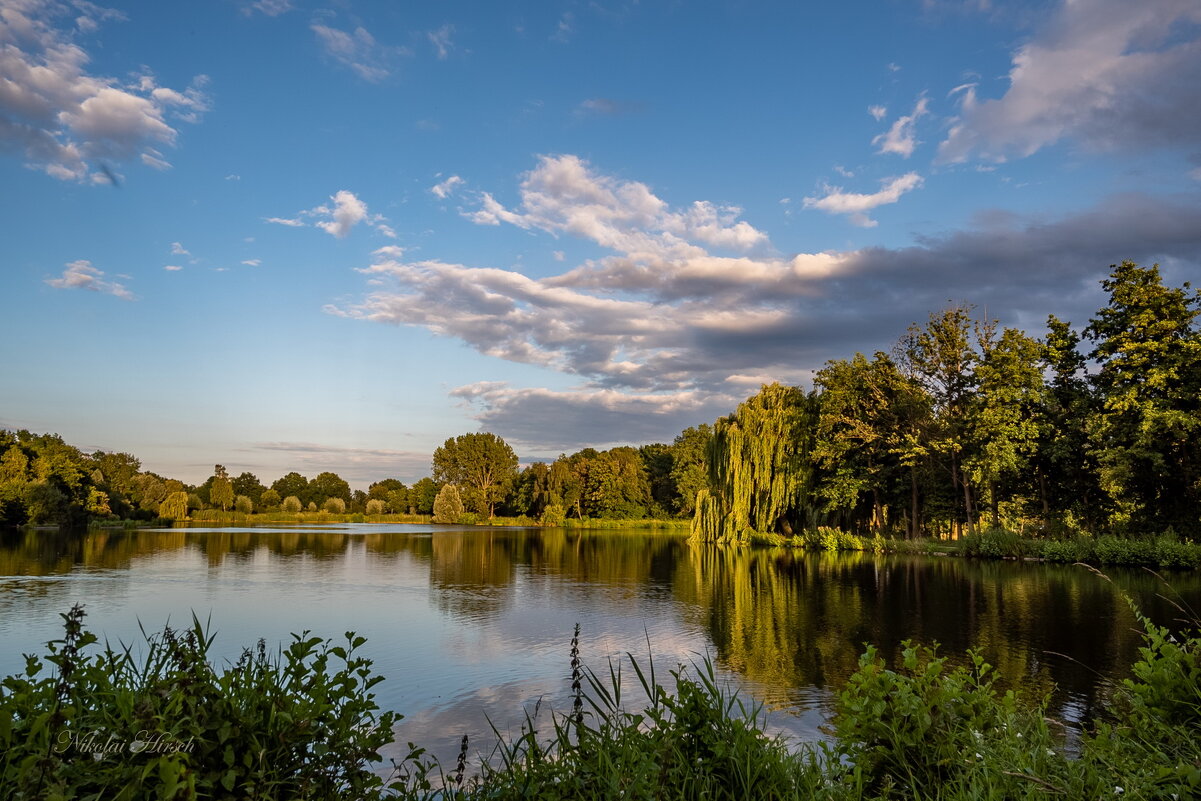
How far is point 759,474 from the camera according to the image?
38.8 meters

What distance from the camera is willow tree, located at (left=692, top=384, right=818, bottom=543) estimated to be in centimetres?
3859

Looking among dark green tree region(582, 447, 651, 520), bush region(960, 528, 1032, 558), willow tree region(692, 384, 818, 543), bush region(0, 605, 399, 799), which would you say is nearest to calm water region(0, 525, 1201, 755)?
bush region(960, 528, 1032, 558)

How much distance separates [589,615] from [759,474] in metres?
25.2

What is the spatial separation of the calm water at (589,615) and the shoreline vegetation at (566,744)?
1169 mm

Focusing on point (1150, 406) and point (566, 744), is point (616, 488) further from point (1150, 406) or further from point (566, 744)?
point (566, 744)

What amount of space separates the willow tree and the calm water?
10.2 m

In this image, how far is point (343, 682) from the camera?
310cm

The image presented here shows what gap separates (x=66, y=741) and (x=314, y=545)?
128 feet

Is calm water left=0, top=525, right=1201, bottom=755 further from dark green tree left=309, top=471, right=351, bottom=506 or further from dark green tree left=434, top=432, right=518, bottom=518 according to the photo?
dark green tree left=309, top=471, right=351, bottom=506

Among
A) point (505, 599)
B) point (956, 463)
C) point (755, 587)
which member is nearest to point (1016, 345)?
point (956, 463)

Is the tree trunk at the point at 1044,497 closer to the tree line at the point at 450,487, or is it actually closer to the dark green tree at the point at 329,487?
the tree line at the point at 450,487

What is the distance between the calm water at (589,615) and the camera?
9242mm

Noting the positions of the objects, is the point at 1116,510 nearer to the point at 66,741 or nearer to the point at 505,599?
the point at 505,599

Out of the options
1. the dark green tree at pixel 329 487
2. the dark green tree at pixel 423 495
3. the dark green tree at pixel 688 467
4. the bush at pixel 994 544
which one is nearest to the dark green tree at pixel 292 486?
the dark green tree at pixel 329 487
